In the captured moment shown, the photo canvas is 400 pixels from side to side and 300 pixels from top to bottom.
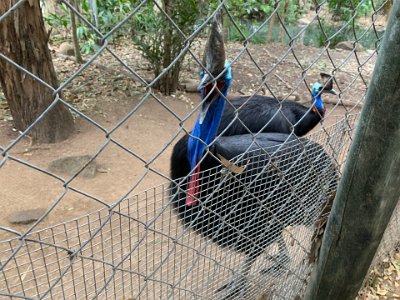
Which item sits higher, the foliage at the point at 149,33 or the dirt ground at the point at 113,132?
the foliage at the point at 149,33

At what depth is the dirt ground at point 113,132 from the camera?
9.13 ft

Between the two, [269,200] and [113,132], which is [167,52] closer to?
[113,132]

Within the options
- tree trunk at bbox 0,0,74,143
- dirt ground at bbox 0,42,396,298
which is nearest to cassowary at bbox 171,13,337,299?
dirt ground at bbox 0,42,396,298

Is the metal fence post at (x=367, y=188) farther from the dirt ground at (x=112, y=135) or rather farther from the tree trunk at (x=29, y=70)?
the tree trunk at (x=29, y=70)

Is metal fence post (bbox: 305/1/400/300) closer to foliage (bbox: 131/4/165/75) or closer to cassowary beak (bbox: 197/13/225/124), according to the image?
cassowary beak (bbox: 197/13/225/124)

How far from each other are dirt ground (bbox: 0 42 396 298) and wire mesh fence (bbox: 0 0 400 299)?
0.6 inches

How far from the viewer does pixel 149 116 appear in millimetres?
4203

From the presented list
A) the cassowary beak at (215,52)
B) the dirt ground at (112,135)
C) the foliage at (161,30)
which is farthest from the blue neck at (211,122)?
the foliage at (161,30)

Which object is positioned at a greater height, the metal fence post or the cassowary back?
the metal fence post

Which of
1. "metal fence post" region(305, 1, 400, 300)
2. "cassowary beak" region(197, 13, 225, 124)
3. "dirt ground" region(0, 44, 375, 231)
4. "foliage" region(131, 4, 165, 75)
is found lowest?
"dirt ground" region(0, 44, 375, 231)

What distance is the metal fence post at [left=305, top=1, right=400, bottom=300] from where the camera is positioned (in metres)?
0.77

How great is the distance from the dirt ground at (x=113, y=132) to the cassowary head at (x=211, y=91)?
12.1 inches

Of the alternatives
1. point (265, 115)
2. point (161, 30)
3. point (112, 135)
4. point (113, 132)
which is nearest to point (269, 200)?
point (113, 132)

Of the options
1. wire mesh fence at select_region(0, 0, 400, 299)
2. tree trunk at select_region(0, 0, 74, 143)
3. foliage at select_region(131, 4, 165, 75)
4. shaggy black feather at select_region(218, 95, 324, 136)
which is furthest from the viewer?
foliage at select_region(131, 4, 165, 75)
